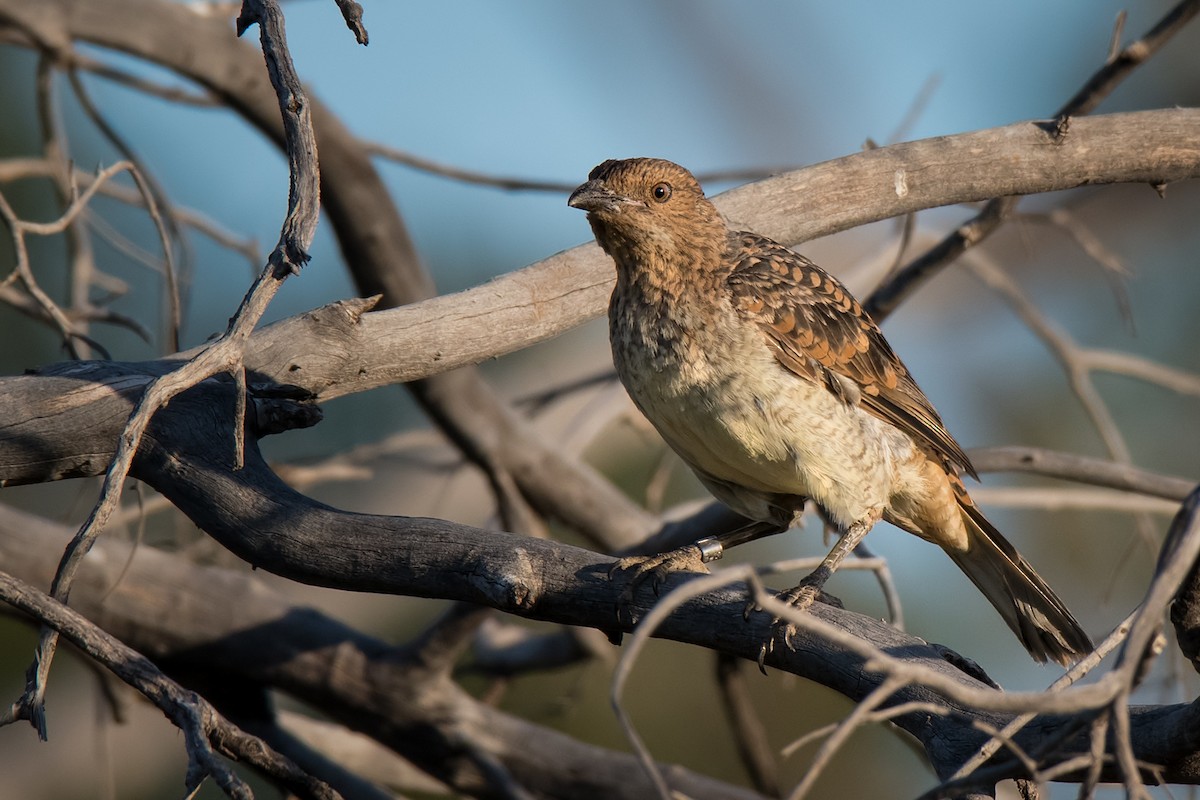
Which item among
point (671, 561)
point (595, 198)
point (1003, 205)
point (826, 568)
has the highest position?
point (1003, 205)

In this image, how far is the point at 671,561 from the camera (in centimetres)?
329

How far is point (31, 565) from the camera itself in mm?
4520

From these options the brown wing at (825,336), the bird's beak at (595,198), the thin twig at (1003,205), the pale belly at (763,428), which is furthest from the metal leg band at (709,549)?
the thin twig at (1003,205)

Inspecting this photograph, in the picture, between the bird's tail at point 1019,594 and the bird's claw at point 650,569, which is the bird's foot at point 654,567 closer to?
the bird's claw at point 650,569

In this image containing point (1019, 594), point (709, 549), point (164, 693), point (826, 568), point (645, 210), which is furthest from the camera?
point (1019, 594)

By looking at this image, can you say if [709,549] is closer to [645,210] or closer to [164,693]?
[645,210]

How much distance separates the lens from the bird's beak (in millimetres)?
3781

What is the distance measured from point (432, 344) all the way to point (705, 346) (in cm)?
85

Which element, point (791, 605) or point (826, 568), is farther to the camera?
point (826, 568)

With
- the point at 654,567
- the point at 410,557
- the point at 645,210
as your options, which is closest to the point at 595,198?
the point at 645,210

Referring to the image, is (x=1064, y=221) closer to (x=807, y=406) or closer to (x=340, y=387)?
(x=807, y=406)

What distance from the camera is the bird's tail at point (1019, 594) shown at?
3.97 m

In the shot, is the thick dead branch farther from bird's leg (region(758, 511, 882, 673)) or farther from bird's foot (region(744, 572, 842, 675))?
bird's leg (region(758, 511, 882, 673))

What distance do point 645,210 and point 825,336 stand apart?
72 centimetres
